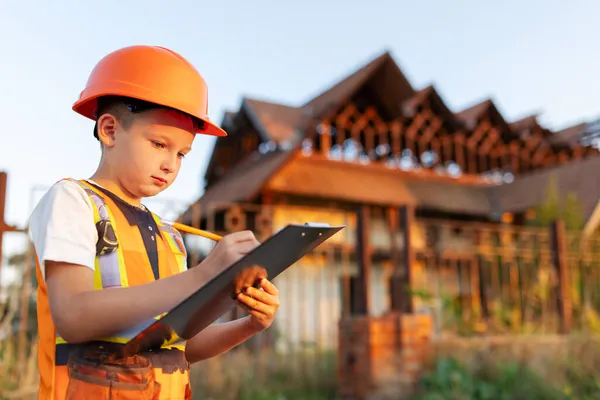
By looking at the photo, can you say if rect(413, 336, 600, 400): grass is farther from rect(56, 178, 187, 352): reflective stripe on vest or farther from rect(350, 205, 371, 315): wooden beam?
rect(56, 178, 187, 352): reflective stripe on vest

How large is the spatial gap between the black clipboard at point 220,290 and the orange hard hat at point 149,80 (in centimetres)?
38

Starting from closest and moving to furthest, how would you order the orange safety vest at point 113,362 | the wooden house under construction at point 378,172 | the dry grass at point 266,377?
the orange safety vest at point 113,362 < the dry grass at point 266,377 < the wooden house under construction at point 378,172

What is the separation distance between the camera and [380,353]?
5.76 metres

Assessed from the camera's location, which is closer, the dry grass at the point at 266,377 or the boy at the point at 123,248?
the boy at the point at 123,248

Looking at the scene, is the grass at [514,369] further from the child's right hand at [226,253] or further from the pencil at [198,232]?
the child's right hand at [226,253]

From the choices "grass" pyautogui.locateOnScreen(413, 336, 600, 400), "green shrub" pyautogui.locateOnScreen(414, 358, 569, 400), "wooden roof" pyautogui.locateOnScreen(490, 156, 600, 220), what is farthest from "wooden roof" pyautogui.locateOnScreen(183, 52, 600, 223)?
"green shrub" pyautogui.locateOnScreen(414, 358, 569, 400)

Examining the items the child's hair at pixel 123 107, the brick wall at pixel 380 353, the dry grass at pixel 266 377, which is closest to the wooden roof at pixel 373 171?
the dry grass at pixel 266 377

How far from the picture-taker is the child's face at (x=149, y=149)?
120cm

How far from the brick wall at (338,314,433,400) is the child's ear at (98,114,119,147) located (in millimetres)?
4864

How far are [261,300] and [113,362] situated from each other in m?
0.30

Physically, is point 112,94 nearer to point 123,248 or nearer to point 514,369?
point 123,248

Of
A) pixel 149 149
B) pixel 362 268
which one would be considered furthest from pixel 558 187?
pixel 149 149

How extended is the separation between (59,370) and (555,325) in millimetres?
7222

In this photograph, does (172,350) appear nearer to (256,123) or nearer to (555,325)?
(555,325)
